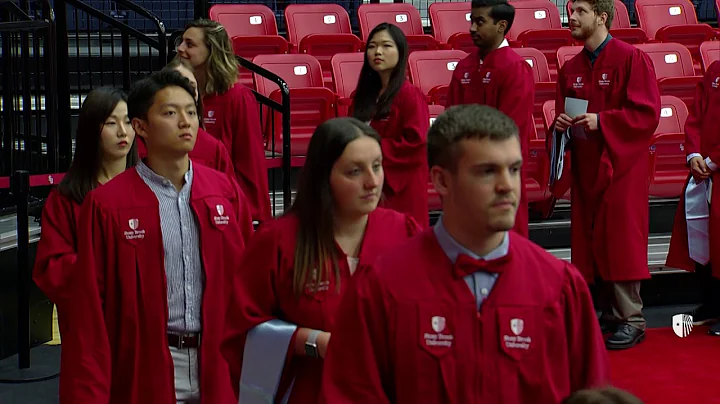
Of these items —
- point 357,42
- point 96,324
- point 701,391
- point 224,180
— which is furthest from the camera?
point 357,42

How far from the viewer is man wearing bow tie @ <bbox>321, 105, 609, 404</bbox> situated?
239 cm

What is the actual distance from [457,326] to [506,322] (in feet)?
0.33

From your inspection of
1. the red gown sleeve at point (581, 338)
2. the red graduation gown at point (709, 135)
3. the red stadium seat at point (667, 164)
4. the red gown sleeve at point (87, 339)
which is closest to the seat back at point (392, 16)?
the red stadium seat at point (667, 164)

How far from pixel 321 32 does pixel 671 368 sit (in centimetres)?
538

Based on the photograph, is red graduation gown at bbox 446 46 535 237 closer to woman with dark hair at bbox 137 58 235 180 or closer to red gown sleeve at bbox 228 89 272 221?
red gown sleeve at bbox 228 89 272 221

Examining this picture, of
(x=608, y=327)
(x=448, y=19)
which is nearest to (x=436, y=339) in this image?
(x=608, y=327)

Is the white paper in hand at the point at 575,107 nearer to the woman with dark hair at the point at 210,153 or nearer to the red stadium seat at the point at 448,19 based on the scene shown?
the woman with dark hair at the point at 210,153

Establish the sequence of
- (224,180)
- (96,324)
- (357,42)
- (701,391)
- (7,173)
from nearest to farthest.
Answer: (96,324) < (224,180) < (701,391) < (7,173) < (357,42)

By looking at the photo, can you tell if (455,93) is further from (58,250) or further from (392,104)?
(58,250)

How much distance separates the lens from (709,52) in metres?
9.79

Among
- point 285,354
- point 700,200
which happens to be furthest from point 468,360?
point 700,200

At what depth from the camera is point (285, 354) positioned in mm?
3031

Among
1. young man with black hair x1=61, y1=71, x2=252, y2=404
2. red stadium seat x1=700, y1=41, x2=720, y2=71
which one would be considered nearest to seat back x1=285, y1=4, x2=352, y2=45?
red stadium seat x1=700, y1=41, x2=720, y2=71

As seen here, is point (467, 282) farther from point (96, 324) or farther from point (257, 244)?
point (96, 324)
